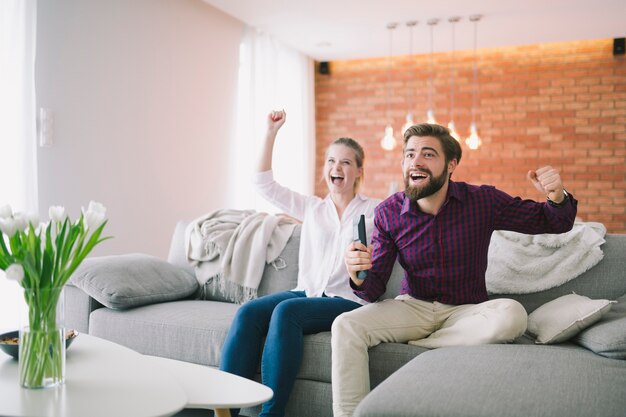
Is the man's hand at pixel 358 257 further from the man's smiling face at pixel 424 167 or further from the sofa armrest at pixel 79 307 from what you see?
the sofa armrest at pixel 79 307

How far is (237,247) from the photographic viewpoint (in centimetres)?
300

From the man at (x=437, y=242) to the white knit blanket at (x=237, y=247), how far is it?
0.73 m

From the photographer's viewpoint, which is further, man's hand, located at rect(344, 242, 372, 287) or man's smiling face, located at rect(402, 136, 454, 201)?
man's smiling face, located at rect(402, 136, 454, 201)

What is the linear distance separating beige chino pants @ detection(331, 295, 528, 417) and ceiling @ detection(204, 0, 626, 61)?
3.42 m

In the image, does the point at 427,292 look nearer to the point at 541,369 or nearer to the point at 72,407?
the point at 541,369

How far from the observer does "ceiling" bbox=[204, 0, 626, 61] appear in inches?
204

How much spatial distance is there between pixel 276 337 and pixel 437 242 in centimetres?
66

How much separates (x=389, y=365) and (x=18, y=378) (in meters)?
1.13

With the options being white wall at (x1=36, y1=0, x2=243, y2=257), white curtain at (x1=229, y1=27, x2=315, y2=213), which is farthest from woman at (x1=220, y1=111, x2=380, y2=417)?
white curtain at (x1=229, y1=27, x2=315, y2=213)

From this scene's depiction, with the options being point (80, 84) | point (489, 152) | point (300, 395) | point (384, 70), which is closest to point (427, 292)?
point (300, 395)

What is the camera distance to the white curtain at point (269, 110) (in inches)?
234

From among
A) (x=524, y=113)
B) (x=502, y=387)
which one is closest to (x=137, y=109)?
(x=502, y=387)

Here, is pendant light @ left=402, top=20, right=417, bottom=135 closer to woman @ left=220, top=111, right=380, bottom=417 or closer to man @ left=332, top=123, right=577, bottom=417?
woman @ left=220, top=111, right=380, bottom=417

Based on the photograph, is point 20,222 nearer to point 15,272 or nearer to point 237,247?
point 15,272
